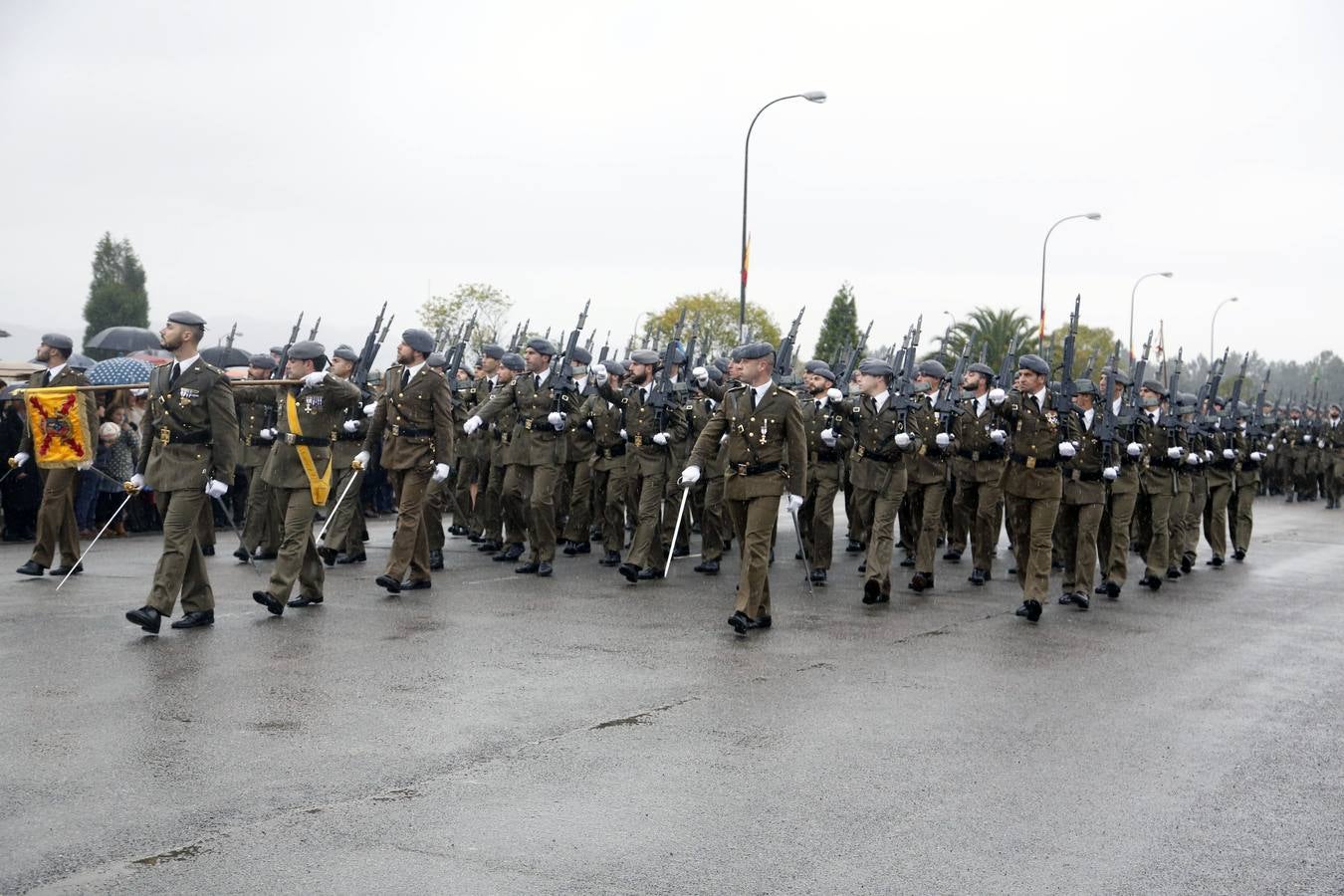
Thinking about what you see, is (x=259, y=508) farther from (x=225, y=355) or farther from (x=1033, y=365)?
(x=1033, y=365)

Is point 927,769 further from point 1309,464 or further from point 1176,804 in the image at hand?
point 1309,464

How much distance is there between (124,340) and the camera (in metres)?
27.7

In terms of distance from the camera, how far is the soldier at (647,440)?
13.5m

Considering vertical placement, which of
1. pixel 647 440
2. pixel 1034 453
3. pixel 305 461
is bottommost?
pixel 305 461

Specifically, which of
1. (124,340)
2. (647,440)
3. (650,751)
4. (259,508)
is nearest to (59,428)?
(259,508)

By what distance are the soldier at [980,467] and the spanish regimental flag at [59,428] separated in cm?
802

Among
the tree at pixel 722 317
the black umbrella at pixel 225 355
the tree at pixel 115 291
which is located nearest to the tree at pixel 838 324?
the tree at pixel 722 317

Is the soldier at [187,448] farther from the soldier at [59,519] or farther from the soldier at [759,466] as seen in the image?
the soldier at [759,466]

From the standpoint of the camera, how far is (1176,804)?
6152 mm

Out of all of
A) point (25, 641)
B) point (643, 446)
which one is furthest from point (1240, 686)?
point (25, 641)

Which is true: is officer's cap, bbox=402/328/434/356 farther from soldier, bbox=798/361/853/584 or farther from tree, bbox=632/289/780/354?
tree, bbox=632/289/780/354

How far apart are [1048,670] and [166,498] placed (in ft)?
19.4

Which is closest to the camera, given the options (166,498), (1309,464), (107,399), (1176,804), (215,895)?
(215,895)

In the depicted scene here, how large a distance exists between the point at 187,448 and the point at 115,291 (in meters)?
48.6
